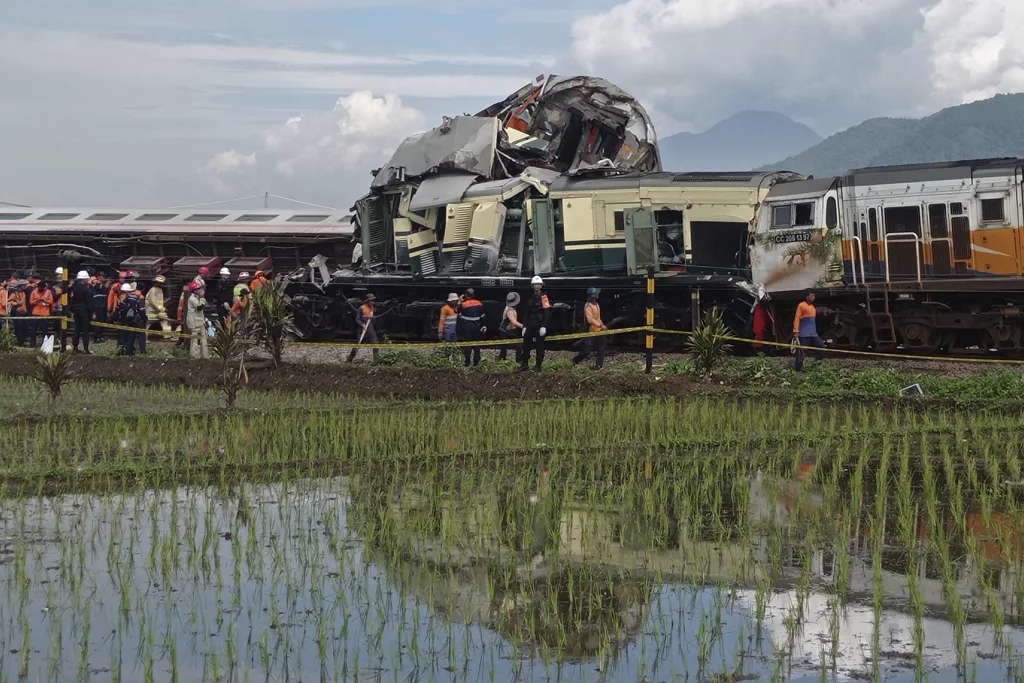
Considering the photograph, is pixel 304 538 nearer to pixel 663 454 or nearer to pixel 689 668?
pixel 689 668

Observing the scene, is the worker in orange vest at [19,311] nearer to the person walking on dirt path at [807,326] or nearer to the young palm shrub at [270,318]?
the young palm shrub at [270,318]

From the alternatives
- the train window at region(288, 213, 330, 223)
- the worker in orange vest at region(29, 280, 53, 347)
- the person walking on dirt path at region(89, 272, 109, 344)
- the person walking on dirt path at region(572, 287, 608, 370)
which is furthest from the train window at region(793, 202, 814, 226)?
the train window at region(288, 213, 330, 223)

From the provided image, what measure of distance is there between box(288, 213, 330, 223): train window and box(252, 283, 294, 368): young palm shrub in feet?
58.9

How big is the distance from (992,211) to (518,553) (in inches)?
593

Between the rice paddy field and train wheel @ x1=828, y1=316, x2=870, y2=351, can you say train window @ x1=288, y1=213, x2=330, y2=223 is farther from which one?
the rice paddy field

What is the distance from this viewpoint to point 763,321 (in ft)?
79.5

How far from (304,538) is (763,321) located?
15660 millimetres

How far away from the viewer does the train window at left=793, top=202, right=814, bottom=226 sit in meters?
23.5

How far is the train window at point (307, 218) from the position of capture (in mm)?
39594

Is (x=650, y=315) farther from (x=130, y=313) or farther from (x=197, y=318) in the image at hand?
(x=130, y=313)

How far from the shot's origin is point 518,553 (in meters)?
9.30

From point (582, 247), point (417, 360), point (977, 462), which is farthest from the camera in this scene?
point (582, 247)

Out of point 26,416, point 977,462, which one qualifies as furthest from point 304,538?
point 26,416

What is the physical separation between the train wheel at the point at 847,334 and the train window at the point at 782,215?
1933 mm
